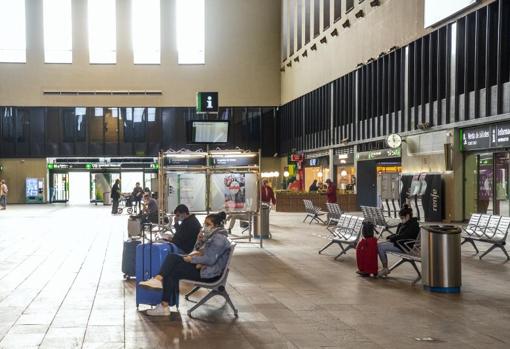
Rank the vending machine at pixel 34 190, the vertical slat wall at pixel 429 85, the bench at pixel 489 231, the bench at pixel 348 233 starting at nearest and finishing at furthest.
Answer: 1. the bench at pixel 348 233
2. the bench at pixel 489 231
3. the vertical slat wall at pixel 429 85
4. the vending machine at pixel 34 190

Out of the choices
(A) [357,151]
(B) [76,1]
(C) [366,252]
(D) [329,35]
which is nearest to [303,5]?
(D) [329,35]

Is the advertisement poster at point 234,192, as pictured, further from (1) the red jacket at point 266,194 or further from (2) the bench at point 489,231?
(1) the red jacket at point 266,194

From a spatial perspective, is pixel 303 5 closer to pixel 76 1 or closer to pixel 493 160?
pixel 76 1

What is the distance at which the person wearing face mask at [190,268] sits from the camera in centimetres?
855

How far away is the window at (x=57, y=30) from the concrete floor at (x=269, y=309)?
120 feet

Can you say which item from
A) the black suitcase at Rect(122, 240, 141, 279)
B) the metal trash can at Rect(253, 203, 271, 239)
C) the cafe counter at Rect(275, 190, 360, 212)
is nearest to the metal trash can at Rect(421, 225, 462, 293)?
the black suitcase at Rect(122, 240, 141, 279)

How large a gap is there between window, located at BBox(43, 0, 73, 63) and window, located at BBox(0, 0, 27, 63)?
1.52 metres

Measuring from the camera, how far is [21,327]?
788 cm

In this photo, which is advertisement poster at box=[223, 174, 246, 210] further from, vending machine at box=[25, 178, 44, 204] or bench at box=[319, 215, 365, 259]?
vending machine at box=[25, 178, 44, 204]

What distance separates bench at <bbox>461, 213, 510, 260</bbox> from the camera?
14961mm

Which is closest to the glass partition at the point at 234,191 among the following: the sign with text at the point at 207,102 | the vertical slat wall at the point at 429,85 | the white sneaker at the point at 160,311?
the sign with text at the point at 207,102

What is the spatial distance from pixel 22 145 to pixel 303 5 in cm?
2167

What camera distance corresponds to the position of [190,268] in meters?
8.66

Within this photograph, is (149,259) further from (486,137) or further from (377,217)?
(486,137)
